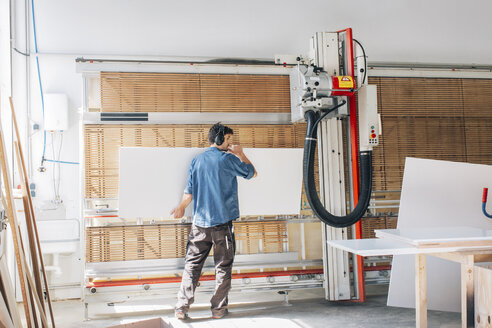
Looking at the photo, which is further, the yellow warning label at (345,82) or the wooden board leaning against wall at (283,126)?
the wooden board leaning against wall at (283,126)

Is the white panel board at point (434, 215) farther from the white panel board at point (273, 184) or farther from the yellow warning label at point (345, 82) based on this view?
the white panel board at point (273, 184)

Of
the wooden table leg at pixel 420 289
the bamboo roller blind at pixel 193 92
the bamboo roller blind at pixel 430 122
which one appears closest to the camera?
the wooden table leg at pixel 420 289

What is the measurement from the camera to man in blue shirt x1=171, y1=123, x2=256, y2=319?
4445mm

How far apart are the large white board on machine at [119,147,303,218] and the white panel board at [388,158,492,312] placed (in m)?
1.18

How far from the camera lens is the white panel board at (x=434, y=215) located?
4.48 m

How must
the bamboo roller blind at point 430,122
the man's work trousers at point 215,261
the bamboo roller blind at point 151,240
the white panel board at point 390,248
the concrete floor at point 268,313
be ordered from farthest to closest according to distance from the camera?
the bamboo roller blind at point 430,122 < the bamboo roller blind at point 151,240 < the man's work trousers at point 215,261 < the concrete floor at point 268,313 < the white panel board at point 390,248

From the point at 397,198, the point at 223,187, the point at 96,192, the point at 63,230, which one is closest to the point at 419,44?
the point at 397,198

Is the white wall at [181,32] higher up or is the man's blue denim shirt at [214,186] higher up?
the white wall at [181,32]

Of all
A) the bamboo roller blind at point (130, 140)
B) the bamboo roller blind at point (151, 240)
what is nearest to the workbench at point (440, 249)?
the bamboo roller blind at point (151, 240)

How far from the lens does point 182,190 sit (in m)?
4.66

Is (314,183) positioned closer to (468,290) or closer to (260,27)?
(468,290)

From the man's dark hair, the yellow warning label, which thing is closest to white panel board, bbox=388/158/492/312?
the yellow warning label

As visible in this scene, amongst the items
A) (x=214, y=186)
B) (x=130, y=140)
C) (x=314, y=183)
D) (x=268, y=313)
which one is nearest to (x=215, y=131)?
(x=214, y=186)

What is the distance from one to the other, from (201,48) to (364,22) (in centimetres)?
220
